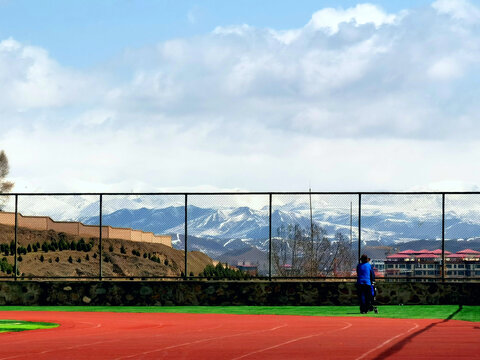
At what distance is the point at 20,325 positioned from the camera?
74.8ft

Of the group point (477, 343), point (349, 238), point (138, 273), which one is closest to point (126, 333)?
point (477, 343)

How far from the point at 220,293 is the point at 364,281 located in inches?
260

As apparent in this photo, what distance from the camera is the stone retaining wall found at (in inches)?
1219

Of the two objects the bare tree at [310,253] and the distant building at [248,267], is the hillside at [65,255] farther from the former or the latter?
the bare tree at [310,253]

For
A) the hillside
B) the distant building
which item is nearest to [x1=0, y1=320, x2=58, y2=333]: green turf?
the distant building

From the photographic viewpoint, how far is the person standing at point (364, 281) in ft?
86.8

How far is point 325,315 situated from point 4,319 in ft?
28.9

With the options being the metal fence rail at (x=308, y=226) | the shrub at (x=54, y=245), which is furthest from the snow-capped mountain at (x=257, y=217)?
the shrub at (x=54, y=245)

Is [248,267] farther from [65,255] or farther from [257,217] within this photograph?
[65,255]

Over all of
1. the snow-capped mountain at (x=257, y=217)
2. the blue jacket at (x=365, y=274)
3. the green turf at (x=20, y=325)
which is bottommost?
the green turf at (x=20, y=325)

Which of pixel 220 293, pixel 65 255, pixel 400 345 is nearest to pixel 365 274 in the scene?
pixel 220 293

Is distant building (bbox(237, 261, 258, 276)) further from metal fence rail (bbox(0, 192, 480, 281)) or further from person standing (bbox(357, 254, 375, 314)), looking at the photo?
person standing (bbox(357, 254, 375, 314))

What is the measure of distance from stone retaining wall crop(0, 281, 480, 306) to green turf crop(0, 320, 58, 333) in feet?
25.6

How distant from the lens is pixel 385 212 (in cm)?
3125
